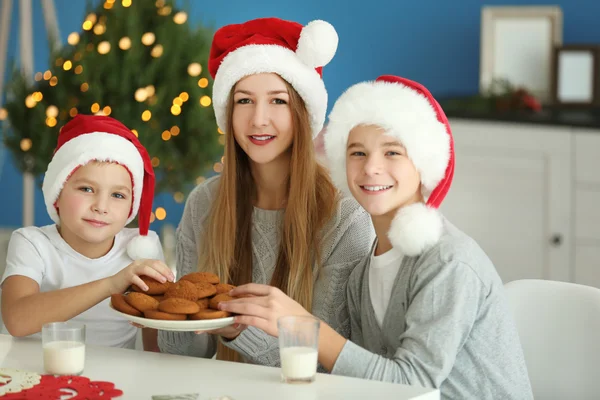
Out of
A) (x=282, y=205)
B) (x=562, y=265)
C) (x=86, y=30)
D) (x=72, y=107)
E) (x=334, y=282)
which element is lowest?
(x=562, y=265)

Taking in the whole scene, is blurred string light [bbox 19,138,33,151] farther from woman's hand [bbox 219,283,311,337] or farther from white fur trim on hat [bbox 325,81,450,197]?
woman's hand [bbox 219,283,311,337]

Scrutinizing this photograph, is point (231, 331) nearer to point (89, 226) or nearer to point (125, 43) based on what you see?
point (89, 226)

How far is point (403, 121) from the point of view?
1.78m

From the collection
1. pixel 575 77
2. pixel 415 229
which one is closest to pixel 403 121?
pixel 415 229

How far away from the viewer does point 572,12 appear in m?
4.40

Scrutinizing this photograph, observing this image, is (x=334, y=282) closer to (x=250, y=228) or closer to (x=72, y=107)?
(x=250, y=228)

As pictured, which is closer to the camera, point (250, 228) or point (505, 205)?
point (250, 228)

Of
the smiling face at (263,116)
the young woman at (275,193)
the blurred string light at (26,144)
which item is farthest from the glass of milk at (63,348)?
the blurred string light at (26,144)

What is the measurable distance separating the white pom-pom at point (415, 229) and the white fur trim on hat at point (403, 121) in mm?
99

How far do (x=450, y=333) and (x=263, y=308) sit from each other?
1.07 feet

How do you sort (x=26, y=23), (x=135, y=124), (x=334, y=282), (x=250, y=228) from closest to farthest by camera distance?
(x=334, y=282), (x=250, y=228), (x=135, y=124), (x=26, y=23)

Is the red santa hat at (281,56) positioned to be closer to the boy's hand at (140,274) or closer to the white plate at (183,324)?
the boy's hand at (140,274)

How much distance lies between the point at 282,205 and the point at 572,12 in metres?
2.64

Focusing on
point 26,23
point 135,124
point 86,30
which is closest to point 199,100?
point 135,124
